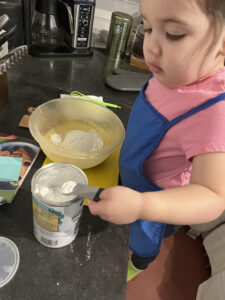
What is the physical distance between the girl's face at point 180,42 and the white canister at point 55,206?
0.84ft

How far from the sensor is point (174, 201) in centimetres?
39

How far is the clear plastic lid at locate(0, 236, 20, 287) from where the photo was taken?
1.46 ft

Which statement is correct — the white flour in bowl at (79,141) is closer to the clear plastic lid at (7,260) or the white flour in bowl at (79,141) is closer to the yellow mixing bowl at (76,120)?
the yellow mixing bowl at (76,120)

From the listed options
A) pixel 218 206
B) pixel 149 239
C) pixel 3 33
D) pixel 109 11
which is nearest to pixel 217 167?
pixel 218 206

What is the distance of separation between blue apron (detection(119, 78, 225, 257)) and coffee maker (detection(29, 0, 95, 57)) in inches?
25.8

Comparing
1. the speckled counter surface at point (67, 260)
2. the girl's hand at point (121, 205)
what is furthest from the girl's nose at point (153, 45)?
the speckled counter surface at point (67, 260)

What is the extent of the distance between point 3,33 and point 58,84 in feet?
1.16

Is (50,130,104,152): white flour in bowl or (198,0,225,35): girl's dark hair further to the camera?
(50,130,104,152): white flour in bowl

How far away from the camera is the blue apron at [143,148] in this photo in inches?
21.2

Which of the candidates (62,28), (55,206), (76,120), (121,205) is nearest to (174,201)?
(121,205)

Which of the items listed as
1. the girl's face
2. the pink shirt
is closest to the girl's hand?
the pink shirt

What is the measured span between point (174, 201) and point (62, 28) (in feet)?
3.53

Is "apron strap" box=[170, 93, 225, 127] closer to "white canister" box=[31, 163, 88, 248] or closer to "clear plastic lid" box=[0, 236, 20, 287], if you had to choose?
"white canister" box=[31, 163, 88, 248]

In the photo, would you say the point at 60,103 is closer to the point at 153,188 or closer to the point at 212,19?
the point at 153,188
